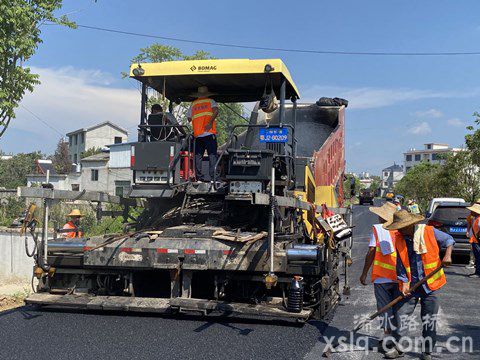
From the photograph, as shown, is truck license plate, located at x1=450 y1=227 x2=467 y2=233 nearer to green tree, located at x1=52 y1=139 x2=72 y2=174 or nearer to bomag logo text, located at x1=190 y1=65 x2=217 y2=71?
bomag logo text, located at x1=190 y1=65 x2=217 y2=71

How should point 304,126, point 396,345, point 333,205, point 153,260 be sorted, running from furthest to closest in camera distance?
point 304,126 → point 333,205 → point 153,260 → point 396,345

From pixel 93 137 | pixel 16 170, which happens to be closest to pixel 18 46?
pixel 16 170

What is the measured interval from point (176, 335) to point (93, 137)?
70.4 m

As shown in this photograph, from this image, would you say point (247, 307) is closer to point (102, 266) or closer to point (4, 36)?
point (102, 266)

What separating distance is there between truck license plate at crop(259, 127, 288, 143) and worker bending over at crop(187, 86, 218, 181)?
2.75 feet

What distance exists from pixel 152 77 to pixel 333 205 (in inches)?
146

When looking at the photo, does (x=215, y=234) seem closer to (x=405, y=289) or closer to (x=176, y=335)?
(x=176, y=335)

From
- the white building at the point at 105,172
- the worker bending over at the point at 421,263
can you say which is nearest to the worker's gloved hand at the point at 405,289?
the worker bending over at the point at 421,263

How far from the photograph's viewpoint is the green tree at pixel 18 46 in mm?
11914

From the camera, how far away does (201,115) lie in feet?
24.7

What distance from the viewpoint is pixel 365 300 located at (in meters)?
7.78

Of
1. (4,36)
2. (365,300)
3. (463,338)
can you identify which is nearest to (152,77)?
(365,300)

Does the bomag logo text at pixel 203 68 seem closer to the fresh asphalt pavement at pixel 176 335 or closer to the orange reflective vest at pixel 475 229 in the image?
the fresh asphalt pavement at pixel 176 335

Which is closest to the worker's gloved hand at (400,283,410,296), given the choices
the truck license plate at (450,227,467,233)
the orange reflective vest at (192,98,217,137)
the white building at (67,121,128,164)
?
the orange reflective vest at (192,98,217,137)
